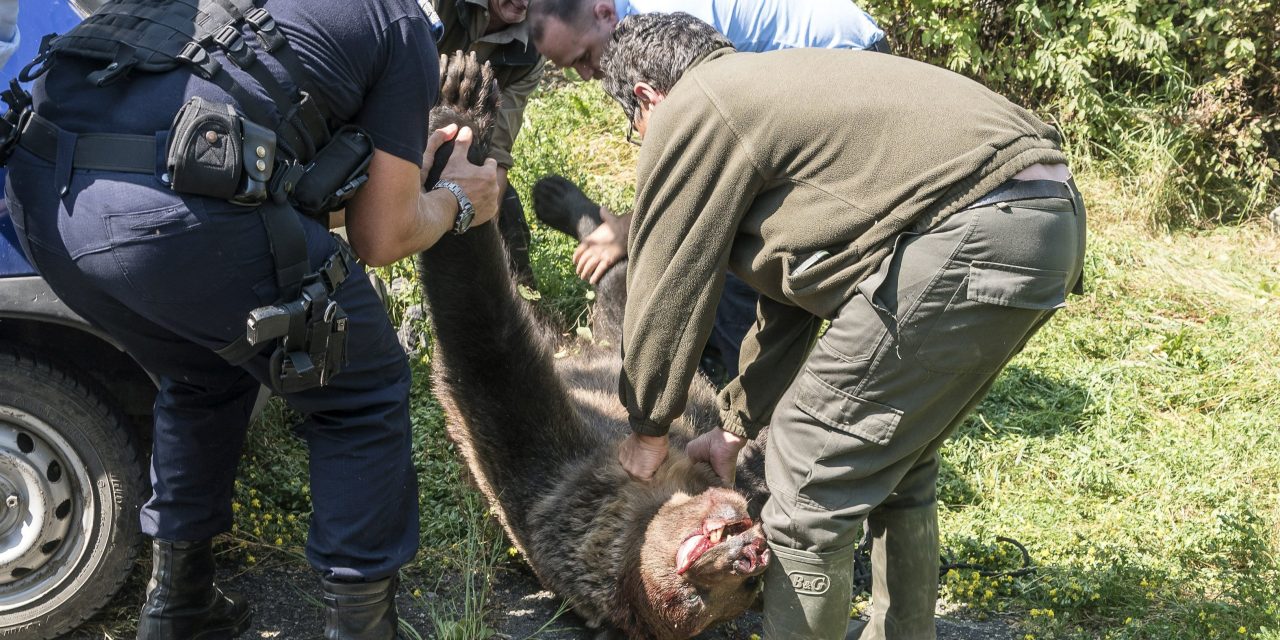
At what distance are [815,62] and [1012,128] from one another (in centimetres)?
55

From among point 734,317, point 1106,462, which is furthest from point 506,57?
point 1106,462

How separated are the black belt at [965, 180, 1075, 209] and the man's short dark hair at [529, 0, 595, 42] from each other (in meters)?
2.11

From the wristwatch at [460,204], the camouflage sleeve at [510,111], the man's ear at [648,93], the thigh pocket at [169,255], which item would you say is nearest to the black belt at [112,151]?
the thigh pocket at [169,255]

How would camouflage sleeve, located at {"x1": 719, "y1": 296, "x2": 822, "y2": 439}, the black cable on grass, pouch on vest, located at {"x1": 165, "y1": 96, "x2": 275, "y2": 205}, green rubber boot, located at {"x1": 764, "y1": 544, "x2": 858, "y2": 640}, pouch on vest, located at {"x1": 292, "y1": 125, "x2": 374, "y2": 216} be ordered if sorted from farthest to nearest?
the black cable on grass, camouflage sleeve, located at {"x1": 719, "y1": 296, "x2": 822, "y2": 439}, green rubber boot, located at {"x1": 764, "y1": 544, "x2": 858, "y2": 640}, pouch on vest, located at {"x1": 292, "y1": 125, "x2": 374, "y2": 216}, pouch on vest, located at {"x1": 165, "y1": 96, "x2": 275, "y2": 205}

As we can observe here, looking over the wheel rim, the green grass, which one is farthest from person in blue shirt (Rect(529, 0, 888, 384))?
the wheel rim

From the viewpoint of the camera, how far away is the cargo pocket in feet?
9.78

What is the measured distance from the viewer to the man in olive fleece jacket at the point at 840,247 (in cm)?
288

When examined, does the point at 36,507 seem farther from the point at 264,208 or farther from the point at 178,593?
the point at 264,208

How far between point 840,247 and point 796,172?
24 centimetres

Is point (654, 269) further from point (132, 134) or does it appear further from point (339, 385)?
point (132, 134)

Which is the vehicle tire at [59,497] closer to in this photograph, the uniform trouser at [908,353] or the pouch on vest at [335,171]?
the pouch on vest at [335,171]

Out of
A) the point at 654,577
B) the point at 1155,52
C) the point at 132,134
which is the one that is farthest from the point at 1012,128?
the point at 1155,52

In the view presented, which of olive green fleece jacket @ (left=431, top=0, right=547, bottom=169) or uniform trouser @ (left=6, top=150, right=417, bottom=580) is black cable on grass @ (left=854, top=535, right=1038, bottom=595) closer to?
uniform trouser @ (left=6, top=150, right=417, bottom=580)

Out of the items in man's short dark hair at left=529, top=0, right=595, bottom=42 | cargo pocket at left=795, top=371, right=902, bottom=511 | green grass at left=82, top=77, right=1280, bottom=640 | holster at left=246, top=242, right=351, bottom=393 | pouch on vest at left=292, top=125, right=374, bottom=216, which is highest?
man's short dark hair at left=529, top=0, right=595, bottom=42
